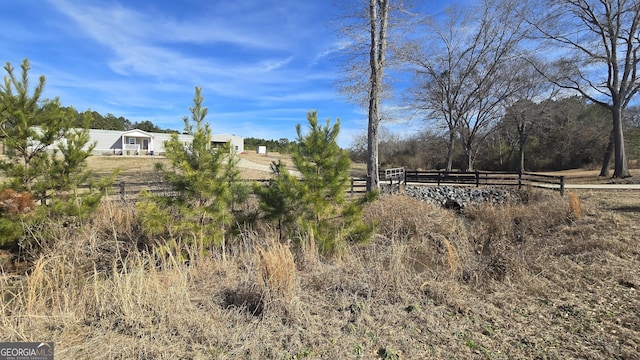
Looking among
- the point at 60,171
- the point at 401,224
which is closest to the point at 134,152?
the point at 60,171

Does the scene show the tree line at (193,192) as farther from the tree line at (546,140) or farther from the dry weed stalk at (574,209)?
the tree line at (546,140)

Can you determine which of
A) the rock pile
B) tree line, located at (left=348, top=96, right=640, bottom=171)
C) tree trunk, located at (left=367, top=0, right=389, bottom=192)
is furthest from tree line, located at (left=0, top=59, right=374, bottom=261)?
tree line, located at (left=348, top=96, right=640, bottom=171)

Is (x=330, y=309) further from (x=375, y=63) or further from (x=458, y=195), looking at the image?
(x=458, y=195)

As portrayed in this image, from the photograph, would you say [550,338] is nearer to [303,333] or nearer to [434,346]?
[434,346]

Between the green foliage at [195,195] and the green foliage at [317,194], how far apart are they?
74 cm

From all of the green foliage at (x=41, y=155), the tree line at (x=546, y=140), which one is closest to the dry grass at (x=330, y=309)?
the green foliage at (x=41, y=155)

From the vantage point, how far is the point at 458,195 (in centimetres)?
1540

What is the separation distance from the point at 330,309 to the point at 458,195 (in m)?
13.7

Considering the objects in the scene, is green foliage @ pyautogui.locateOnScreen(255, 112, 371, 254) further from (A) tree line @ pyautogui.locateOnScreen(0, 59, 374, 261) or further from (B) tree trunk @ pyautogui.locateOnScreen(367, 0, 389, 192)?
(B) tree trunk @ pyautogui.locateOnScreen(367, 0, 389, 192)

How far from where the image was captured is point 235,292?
145 inches

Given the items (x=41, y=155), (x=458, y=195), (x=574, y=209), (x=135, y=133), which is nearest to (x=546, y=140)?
(x=458, y=195)

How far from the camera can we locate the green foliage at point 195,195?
5.26 m

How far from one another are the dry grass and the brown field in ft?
0.05

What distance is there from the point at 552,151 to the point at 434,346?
1594 inches
